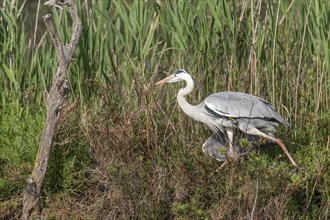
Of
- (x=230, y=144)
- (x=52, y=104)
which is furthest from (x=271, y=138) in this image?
(x=52, y=104)

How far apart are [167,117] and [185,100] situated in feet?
0.60

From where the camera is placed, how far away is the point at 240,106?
478 cm

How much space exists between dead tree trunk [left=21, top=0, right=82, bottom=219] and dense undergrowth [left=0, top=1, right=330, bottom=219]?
112mm

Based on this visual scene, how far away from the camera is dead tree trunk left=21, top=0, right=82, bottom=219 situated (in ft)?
15.0

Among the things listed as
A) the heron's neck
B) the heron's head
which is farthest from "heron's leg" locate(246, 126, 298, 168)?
the heron's head

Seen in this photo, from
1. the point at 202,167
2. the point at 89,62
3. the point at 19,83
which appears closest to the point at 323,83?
the point at 202,167

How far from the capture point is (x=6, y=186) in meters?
4.92

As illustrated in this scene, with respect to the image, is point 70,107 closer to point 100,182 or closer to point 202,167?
point 100,182

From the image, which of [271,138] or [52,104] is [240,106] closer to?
[271,138]

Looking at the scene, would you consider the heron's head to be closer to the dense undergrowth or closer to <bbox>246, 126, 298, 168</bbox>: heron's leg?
the dense undergrowth

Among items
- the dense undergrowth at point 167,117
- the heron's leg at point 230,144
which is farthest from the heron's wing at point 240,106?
the dense undergrowth at point 167,117

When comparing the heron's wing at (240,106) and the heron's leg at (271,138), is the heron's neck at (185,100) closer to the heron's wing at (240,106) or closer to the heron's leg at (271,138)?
the heron's wing at (240,106)

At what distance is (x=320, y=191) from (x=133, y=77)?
139 cm

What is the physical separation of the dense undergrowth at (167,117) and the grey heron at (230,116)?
0.13 metres
